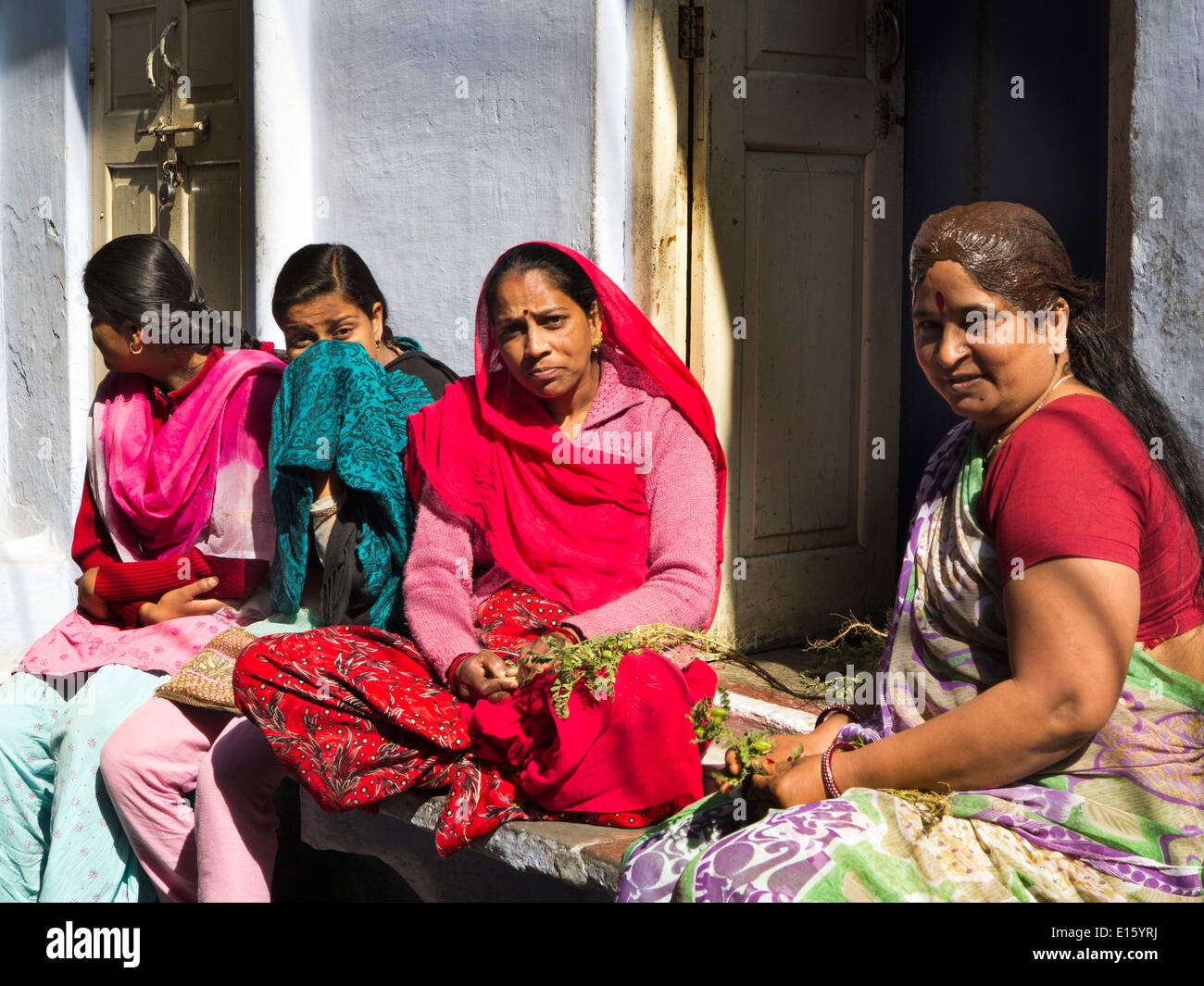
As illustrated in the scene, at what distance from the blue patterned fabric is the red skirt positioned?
415 millimetres

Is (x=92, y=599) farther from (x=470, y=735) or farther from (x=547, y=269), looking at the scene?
(x=547, y=269)

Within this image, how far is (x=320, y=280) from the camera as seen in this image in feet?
12.0

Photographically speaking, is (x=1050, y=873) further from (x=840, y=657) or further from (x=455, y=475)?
(x=840, y=657)

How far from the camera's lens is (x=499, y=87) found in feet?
13.9

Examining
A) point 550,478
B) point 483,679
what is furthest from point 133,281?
point 483,679

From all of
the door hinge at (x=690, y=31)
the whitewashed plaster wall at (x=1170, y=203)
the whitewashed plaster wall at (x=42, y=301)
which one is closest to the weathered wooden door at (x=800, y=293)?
the door hinge at (x=690, y=31)

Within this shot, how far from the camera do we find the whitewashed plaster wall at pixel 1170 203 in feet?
9.18

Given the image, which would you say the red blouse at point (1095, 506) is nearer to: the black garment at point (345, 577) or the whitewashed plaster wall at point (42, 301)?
the black garment at point (345, 577)

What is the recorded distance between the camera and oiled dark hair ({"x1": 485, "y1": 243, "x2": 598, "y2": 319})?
302 centimetres

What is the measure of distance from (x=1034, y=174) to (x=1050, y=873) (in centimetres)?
304

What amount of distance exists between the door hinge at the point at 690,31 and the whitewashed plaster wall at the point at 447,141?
30 centimetres

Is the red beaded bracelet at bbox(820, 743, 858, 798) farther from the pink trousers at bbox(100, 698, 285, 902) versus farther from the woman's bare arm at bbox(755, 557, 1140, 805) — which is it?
the pink trousers at bbox(100, 698, 285, 902)

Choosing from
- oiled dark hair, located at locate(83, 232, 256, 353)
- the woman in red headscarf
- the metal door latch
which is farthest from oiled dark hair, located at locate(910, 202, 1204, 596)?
the metal door latch
